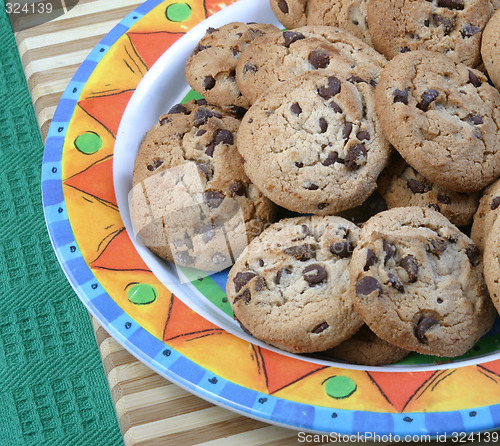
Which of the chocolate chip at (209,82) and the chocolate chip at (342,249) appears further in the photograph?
the chocolate chip at (209,82)

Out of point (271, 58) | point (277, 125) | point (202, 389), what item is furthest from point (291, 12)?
point (202, 389)

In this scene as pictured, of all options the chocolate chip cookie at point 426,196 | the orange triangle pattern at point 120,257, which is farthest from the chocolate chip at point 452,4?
the orange triangle pattern at point 120,257

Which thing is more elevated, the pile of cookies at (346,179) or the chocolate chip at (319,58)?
the chocolate chip at (319,58)

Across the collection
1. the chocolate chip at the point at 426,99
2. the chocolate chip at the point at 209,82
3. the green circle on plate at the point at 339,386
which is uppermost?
the chocolate chip at the point at 209,82

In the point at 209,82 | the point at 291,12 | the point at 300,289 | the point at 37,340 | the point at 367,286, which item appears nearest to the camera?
the point at 367,286

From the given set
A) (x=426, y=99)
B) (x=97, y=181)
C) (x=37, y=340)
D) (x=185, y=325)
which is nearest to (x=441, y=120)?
(x=426, y=99)

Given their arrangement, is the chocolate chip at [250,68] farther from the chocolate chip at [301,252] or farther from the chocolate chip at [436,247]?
the chocolate chip at [436,247]

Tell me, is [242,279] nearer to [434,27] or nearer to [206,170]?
[206,170]

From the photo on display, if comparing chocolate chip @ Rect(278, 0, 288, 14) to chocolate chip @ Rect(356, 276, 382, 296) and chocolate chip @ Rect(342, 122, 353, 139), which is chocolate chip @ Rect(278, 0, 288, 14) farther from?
chocolate chip @ Rect(356, 276, 382, 296)
